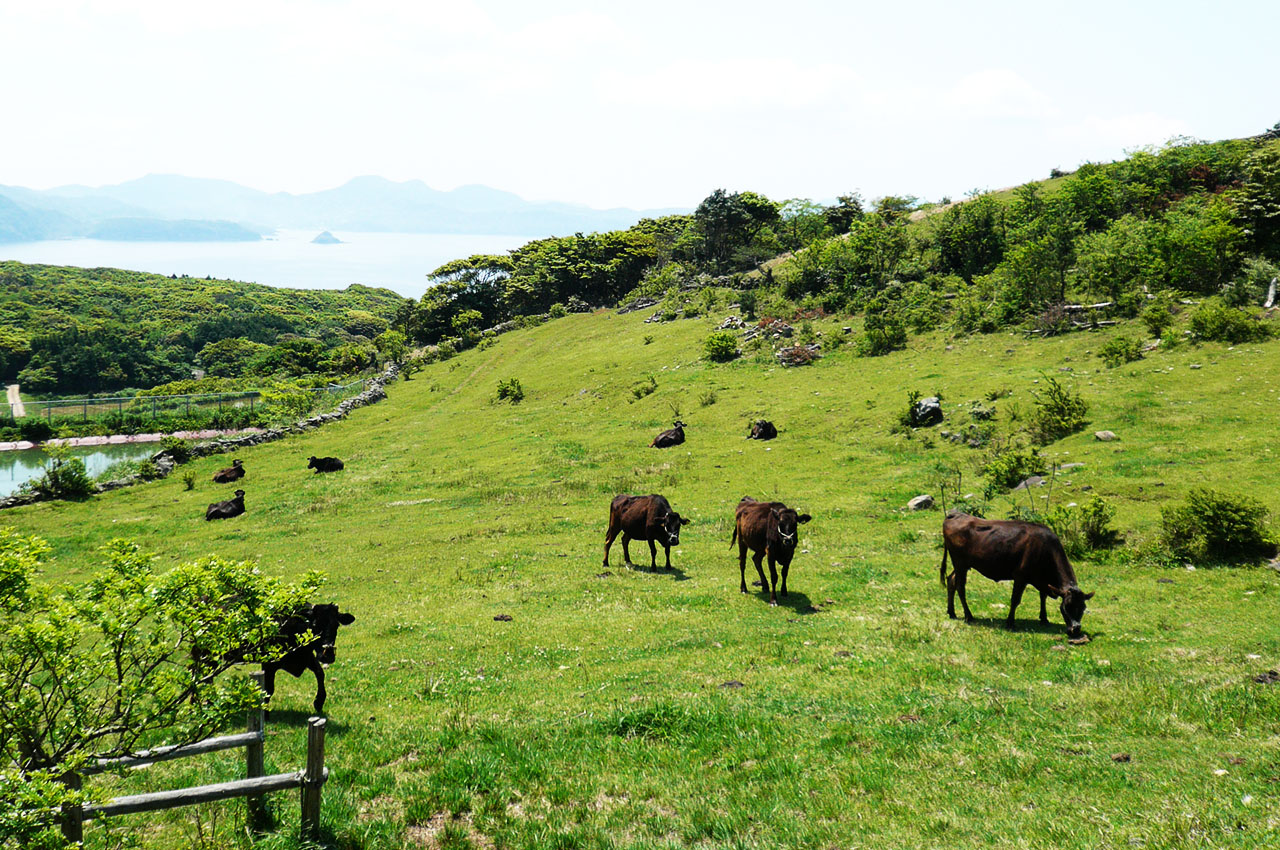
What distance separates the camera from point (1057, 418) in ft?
95.0

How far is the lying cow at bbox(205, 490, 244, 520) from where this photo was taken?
33.6m

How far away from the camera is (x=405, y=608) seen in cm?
1906

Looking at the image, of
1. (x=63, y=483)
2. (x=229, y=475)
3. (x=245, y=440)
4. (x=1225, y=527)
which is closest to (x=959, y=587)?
(x=1225, y=527)

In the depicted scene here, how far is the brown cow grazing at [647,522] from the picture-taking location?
21328 millimetres

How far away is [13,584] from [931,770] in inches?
395

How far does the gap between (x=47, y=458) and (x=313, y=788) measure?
268 ft

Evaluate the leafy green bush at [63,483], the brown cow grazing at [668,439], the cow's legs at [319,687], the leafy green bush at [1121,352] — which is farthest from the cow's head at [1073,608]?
the leafy green bush at [63,483]

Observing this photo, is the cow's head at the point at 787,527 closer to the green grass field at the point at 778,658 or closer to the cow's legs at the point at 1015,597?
the green grass field at the point at 778,658

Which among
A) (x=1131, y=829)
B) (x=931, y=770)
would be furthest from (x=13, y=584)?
(x=1131, y=829)

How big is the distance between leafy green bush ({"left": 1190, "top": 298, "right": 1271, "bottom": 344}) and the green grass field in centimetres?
184

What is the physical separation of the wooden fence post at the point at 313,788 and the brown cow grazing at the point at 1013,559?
13.1 metres

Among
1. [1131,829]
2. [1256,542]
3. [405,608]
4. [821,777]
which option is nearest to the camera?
[1131,829]

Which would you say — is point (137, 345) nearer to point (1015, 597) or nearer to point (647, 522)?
point (647, 522)

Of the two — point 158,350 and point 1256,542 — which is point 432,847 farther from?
point 158,350
